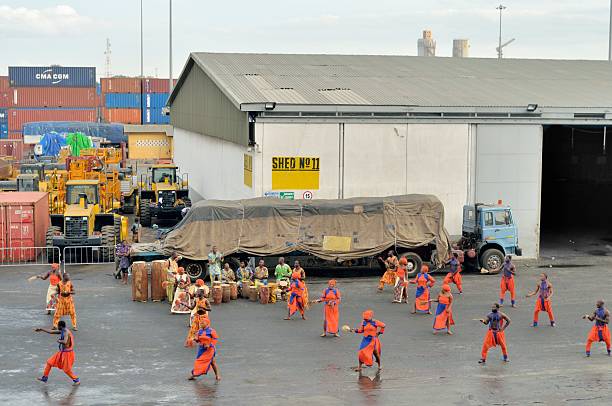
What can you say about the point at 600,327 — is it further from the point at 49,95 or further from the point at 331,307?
the point at 49,95

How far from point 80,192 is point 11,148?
6358 cm

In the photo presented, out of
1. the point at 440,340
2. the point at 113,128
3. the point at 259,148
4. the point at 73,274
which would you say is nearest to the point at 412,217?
the point at 259,148

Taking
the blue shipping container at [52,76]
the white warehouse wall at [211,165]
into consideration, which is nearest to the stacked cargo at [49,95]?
the blue shipping container at [52,76]

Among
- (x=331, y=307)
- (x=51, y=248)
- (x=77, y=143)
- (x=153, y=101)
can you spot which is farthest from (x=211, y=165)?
(x=153, y=101)

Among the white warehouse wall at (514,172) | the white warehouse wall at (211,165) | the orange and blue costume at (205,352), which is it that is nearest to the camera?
the orange and blue costume at (205,352)

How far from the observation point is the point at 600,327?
812 inches

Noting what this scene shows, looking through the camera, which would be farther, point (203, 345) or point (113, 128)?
point (113, 128)

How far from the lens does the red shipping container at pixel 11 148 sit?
9662 cm

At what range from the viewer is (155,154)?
262 feet

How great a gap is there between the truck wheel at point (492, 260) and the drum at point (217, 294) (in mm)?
10589

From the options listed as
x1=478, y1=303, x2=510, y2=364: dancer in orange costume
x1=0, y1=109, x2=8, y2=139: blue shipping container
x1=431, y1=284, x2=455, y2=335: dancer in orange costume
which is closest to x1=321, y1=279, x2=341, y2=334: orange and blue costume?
x1=431, y1=284, x2=455, y2=335: dancer in orange costume

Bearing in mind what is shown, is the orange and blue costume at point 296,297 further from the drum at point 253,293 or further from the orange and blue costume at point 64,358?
the orange and blue costume at point 64,358

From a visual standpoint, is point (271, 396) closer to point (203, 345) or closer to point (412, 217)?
point (203, 345)

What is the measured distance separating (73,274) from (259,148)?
807 cm
